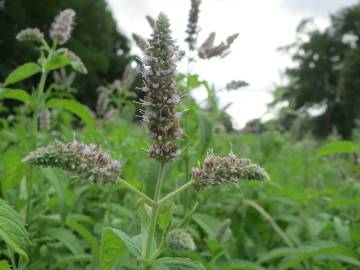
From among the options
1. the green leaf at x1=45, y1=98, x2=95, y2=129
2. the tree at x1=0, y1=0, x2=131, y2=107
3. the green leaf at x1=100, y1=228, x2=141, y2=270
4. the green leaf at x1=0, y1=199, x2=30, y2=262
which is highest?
the tree at x1=0, y1=0, x2=131, y2=107

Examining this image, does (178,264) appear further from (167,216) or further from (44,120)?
(44,120)

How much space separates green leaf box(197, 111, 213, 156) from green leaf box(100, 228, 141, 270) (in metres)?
1.44

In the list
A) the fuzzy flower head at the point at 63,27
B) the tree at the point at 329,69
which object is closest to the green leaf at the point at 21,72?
the fuzzy flower head at the point at 63,27

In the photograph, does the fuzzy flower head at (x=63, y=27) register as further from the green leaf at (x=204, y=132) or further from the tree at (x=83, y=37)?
the tree at (x=83, y=37)

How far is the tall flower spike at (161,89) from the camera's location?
170 centimetres

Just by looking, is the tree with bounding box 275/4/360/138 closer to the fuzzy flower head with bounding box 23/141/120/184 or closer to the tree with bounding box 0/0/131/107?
the tree with bounding box 0/0/131/107

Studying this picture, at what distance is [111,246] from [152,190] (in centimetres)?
59

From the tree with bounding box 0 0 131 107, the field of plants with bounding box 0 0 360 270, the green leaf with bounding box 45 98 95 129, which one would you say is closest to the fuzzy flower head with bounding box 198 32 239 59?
the field of plants with bounding box 0 0 360 270

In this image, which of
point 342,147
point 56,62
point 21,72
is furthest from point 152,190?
point 56,62

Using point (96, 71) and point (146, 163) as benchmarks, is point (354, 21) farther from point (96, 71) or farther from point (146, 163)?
point (146, 163)

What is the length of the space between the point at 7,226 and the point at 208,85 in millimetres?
2692

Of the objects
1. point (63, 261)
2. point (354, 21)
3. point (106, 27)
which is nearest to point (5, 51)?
point (106, 27)

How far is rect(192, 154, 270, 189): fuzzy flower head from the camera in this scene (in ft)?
5.60

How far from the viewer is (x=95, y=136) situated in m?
3.70
